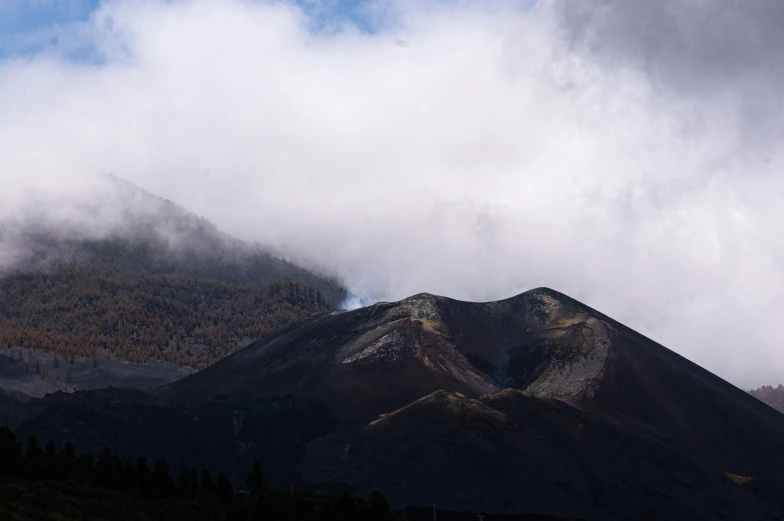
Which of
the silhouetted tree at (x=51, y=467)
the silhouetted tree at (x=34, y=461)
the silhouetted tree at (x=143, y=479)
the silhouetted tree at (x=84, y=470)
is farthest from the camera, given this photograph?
the silhouetted tree at (x=143, y=479)

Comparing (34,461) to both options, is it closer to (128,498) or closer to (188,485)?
(128,498)

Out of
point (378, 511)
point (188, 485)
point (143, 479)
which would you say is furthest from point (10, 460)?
point (378, 511)

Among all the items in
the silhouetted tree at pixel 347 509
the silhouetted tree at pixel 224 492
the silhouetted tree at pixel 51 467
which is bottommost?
the silhouetted tree at pixel 347 509

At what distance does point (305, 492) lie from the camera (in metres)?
144

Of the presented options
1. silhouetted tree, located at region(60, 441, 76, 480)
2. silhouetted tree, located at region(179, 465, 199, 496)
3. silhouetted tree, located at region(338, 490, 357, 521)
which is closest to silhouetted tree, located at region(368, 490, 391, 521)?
silhouetted tree, located at region(338, 490, 357, 521)

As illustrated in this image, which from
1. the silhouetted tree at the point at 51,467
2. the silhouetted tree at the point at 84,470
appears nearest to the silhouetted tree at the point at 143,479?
the silhouetted tree at the point at 84,470

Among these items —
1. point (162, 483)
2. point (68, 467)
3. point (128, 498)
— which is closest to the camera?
point (128, 498)

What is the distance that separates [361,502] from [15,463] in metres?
48.1

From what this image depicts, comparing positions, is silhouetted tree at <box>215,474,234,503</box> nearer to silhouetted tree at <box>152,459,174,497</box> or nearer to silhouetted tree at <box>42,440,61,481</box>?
silhouetted tree at <box>152,459,174,497</box>

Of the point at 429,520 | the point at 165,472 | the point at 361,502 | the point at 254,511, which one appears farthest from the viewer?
the point at 429,520

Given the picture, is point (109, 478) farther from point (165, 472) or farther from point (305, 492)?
point (305, 492)

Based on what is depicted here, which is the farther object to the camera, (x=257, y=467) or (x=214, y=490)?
(x=257, y=467)

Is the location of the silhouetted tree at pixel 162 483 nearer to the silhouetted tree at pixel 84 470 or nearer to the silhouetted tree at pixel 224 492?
the silhouetted tree at pixel 224 492

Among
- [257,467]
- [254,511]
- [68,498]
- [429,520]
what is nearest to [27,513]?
[68,498]
